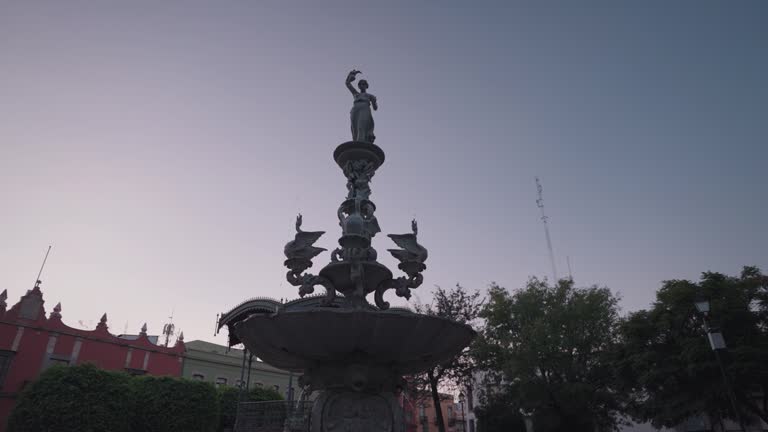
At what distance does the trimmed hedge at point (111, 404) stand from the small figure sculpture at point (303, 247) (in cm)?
2011

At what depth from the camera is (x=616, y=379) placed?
21.9 meters

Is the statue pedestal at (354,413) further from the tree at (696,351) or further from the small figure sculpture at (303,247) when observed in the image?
the tree at (696,351)

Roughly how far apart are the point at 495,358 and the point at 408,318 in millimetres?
22858

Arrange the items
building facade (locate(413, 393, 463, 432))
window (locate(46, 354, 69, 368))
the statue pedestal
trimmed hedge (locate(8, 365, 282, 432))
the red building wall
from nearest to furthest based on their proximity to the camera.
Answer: the statue pedestal
trimmed hedge (locate(8, 365, 282, 432))
the red building wall
window (locate(46, 354, 69, 368))
building facade (locate(413, 393, 463, 432))

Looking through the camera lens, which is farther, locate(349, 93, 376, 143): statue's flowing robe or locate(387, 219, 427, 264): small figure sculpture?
locate(349, 93, 376, 143): statue's flowing robe

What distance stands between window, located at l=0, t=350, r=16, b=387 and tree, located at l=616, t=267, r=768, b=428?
3045 centimetres

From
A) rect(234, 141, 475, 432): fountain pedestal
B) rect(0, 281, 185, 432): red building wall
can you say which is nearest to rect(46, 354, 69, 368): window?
rect(0, 281, 185, 432): red building wall

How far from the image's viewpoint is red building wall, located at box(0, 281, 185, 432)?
24094 mm

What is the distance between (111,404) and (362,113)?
2083cm

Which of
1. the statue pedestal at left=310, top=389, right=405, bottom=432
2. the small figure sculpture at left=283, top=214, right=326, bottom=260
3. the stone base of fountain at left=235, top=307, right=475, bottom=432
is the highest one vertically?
the small figure sculpture at left=283, top=214, right=326, bottom=260

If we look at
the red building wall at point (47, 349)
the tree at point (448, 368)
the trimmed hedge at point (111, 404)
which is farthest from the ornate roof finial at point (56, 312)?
the tree at point (448, 368)

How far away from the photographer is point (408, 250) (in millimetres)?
7328

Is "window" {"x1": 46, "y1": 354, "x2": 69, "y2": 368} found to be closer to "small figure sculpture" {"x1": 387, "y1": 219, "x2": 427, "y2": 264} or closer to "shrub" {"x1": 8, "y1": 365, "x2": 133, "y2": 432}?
"shrub" {"x1": 8, "y1": 365, "x2": 133, "y2": 432}

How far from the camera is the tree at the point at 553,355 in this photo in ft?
76.0
